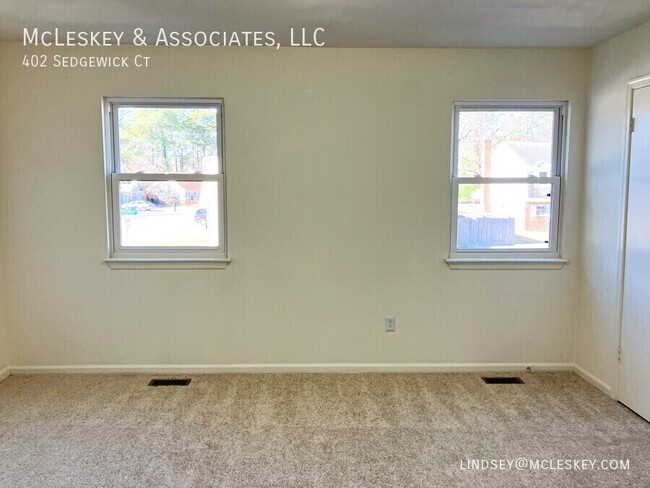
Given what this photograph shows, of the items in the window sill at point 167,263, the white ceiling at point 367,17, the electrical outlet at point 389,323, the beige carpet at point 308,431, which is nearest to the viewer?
the beige carpet at point 308,431

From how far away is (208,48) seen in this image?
121 inches

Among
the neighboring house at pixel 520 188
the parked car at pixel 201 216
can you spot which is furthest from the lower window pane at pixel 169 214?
the neighboring house at pixel 520 188

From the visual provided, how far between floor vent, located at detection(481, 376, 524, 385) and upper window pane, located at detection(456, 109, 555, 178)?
1518 mm

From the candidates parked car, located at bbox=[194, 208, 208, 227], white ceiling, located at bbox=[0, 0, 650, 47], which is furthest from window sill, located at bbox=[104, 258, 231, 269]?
white ceiling, located at bbox=[0, 0, 650, 47]

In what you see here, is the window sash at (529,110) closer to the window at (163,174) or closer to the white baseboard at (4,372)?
the window at (163,174)

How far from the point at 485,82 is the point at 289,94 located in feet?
4.71

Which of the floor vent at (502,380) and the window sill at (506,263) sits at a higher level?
the window sill at (506,263)

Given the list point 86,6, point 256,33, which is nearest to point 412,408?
point 256,33

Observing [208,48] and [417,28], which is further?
[208,48]

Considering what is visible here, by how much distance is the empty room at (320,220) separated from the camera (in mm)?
2830

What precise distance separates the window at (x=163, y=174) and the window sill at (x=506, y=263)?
179 cm

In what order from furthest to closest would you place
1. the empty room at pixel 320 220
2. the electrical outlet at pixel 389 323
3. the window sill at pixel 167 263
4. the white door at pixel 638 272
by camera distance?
the electrical outlet at pixel 389 323 → the window sill at pixel 167 263 → the empty room at pixel 320 220 → the white door at pixel 638 272

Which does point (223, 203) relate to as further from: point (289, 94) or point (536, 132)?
point (536, 132)

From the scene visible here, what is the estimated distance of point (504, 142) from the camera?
3.25m
